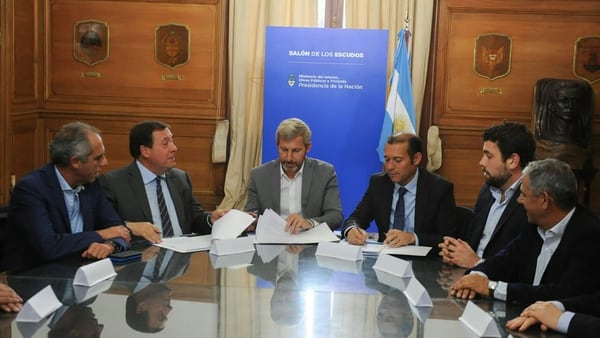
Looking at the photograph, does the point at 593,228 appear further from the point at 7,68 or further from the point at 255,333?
the point at 7,68

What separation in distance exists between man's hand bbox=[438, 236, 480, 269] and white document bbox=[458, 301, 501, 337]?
1029 millimetres

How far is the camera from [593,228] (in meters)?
3.20

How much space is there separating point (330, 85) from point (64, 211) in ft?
14.0

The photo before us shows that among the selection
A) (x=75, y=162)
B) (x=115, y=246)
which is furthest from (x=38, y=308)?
(x=75, y=162)

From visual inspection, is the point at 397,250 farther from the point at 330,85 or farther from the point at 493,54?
the point at 493,54

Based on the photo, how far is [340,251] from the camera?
4074 millimetres

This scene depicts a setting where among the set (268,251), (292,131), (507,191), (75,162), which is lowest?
(268,251)

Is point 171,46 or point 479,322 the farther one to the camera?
→ point 171,46

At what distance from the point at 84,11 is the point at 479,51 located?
4.19 m

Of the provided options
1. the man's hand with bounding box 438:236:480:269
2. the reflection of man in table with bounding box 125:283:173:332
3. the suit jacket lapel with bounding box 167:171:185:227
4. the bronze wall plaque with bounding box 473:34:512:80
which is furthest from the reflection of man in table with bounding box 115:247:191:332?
the bronze wall plaque with bounding box 473:34:512:80

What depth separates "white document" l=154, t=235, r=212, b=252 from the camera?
164 inches

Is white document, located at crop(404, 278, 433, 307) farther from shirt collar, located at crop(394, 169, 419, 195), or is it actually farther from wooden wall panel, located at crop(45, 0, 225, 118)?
wooden wall panel, located at crop(45, 0, 225, 118)

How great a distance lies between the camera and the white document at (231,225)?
4410mm

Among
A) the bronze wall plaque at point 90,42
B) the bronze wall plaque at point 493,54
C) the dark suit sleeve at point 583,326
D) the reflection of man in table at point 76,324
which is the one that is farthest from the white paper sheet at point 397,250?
the bronze wall plaque at point 90,42
